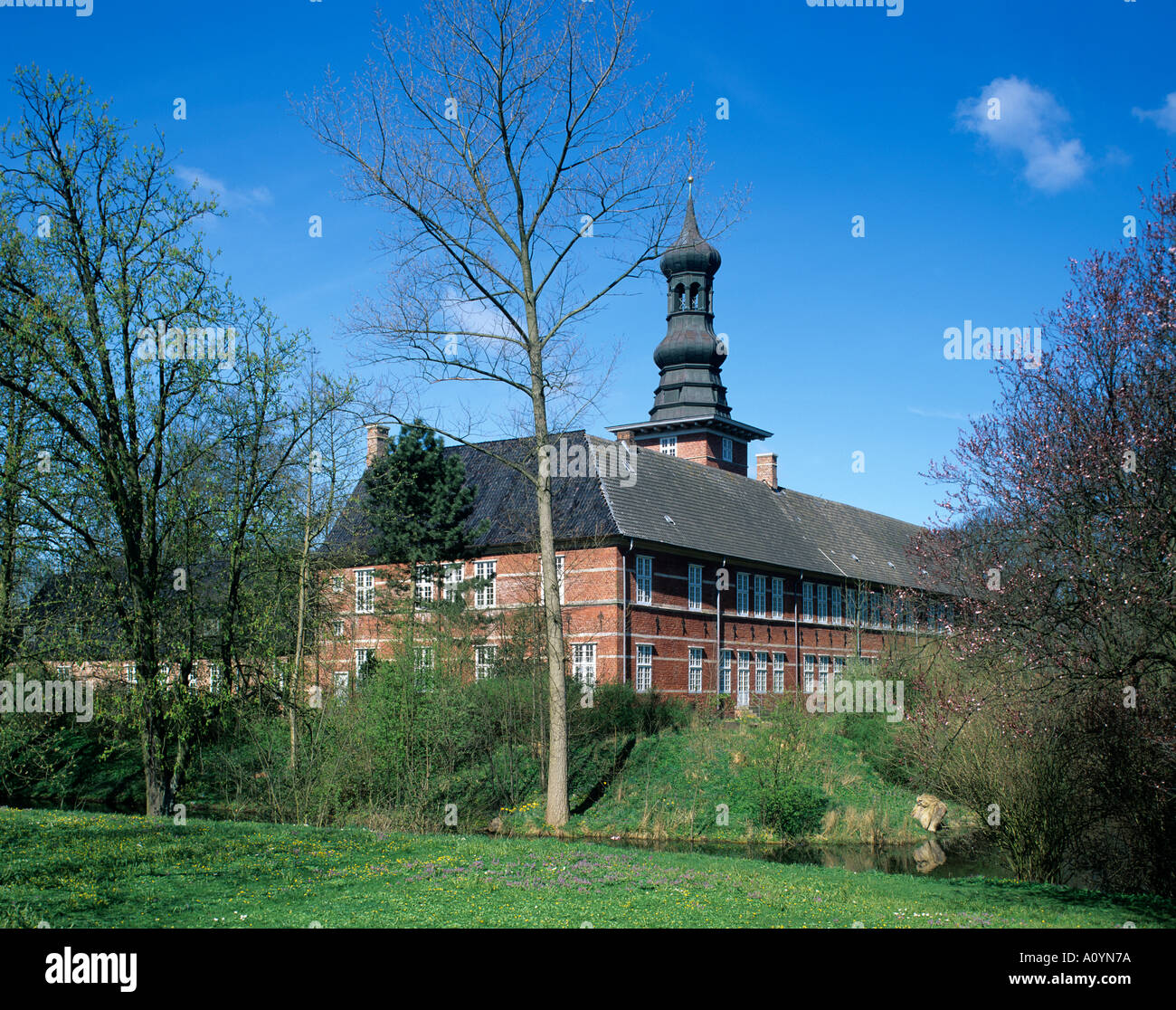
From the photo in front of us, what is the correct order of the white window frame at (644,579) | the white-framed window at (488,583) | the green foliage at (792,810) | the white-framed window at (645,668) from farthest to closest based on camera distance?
the white-framed window at (488,583) → the white window frame at (644,579) → the white-framed window at (645,668) → the green foliage at (792,810)

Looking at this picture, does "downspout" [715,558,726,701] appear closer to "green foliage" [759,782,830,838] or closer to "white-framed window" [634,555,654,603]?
"white-framed window" [634,555,654,603]

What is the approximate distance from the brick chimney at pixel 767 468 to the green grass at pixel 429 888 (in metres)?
39.9

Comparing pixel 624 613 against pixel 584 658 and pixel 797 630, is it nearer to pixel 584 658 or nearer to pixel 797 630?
pixel 584 658

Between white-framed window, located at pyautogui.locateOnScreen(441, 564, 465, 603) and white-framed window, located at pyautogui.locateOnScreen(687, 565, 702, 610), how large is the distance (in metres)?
8.86

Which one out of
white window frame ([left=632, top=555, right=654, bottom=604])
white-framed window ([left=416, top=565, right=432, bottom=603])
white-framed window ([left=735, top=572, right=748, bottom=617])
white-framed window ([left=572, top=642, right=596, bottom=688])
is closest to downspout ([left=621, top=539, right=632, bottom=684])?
white window frame ([left=632, top=555, right=654, bottom=604])

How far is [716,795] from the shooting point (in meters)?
25.1

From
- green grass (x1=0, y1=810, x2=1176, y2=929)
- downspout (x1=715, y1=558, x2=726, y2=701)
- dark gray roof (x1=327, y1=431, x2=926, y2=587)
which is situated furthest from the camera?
downspout (x1=715, y1=558, x2=726, y2=701)

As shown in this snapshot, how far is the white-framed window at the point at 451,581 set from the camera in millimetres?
34719

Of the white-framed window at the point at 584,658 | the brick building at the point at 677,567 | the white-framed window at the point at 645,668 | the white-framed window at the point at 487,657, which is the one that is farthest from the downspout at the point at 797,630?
the white-framed window at the point at 487,657

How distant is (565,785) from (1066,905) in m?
9.87

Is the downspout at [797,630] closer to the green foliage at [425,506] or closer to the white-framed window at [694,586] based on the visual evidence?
the white-framed window at [694,586]

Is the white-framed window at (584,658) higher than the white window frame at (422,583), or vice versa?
the white window frame at (422,583)

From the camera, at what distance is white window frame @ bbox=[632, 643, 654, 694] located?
36.0 meters

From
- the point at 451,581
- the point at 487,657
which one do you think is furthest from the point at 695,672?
the point at 487,657
